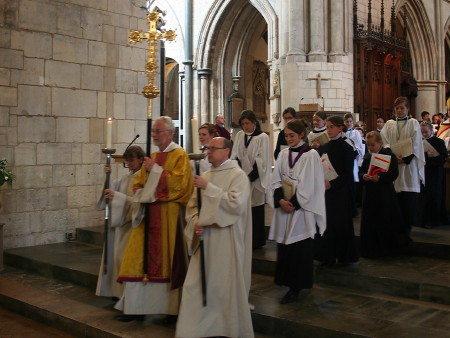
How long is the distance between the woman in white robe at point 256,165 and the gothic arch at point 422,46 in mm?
12905

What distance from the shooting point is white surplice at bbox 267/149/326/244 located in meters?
4.37

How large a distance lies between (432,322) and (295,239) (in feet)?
3.73

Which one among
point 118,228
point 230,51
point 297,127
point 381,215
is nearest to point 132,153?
point 118,228

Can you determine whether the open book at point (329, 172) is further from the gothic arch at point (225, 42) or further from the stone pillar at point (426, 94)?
the stone pillar at point (426, 94)

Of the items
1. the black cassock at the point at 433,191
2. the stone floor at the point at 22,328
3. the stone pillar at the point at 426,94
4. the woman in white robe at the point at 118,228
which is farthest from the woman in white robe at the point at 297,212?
the stone pillar at the point at 426,94

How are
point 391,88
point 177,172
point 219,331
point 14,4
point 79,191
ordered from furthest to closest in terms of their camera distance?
point 391,88 < point 79,191 < point 14,4 < point 177,172 < point 219,331

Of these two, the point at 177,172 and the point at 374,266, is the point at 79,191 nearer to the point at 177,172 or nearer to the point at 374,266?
→ the point at 177,172

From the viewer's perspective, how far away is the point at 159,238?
4363 mm

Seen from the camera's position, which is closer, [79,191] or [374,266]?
[374,266]

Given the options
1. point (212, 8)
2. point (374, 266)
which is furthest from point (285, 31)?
point (374, 266)

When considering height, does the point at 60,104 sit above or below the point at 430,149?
above

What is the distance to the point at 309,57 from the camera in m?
12.4

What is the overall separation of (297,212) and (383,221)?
1428mm

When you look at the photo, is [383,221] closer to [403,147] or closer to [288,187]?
[403,147]
